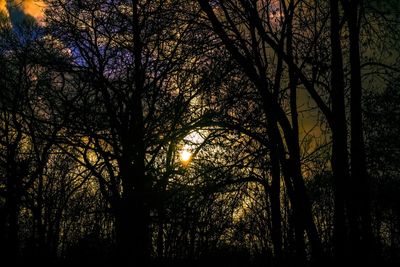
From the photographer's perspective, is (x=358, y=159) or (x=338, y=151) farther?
(x=338, y=151)

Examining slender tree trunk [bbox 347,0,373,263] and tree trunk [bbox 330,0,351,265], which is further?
tree trunk [bbox 330,0,351,265]

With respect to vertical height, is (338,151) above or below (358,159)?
above

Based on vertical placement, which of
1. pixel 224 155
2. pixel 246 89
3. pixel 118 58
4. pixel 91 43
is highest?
pixel 91 43

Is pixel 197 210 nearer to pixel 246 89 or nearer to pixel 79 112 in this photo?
pixel 246 89

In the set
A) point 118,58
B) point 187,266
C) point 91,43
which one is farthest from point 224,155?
point 187,266

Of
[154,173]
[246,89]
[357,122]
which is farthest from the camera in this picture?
[246,89]

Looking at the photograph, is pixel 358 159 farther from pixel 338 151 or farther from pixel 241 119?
pixel 241 119

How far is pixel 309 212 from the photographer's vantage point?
23.4 ft

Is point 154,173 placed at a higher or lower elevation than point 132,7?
lower

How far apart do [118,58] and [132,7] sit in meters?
1.65

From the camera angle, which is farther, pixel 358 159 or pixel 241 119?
pixel 241 119

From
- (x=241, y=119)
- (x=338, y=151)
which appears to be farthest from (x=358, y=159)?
(x=241, y=119)

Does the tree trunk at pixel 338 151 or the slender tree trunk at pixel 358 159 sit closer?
the slender tree trunk at pixel 358 159

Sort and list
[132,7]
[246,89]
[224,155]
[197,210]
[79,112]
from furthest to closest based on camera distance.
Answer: [132,7]
[79,112]
[224,155]
[246,89]
[197,210]
